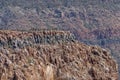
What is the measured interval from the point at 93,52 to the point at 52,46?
541 cm

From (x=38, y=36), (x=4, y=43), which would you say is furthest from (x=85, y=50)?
(x=4, y=43)

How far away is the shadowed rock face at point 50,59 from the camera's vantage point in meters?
61.5

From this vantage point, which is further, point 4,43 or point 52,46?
point 52,46

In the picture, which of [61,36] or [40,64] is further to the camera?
[61,36]

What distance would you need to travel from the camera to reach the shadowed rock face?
61459 millimetres

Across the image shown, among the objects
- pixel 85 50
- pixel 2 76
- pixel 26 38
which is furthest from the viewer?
pixel 85 50

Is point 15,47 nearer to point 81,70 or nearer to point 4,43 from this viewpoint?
point 4,43

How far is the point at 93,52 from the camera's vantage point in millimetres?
70250

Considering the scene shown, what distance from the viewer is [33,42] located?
213ft

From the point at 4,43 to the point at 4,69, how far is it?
9.46ft

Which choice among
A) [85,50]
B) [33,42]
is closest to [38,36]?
[33,42]

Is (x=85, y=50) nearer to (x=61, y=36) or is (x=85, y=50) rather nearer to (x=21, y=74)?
(x=61, y=36)

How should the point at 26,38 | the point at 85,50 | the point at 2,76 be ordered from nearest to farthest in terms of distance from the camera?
the point at 2,76
the point at 26,38
the point at 85,50

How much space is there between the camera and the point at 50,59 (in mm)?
65750
